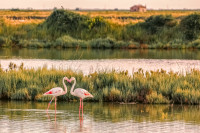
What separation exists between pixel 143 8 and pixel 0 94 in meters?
105

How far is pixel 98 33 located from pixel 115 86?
40.8 metres

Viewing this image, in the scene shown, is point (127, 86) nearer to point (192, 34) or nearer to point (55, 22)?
point (192, 34)

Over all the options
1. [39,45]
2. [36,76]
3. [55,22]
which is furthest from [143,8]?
[36,76]

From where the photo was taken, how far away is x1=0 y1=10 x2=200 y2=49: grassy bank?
54688 millimetres

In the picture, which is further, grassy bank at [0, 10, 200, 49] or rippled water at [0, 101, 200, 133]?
grassy bank at [0, 10, 200, 49]

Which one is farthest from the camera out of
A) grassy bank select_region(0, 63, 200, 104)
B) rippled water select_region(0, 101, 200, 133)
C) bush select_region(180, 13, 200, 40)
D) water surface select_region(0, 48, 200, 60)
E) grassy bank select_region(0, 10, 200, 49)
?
bush select_region(180, 13, 200, 40)

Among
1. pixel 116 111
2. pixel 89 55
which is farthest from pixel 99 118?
pixel 89 55

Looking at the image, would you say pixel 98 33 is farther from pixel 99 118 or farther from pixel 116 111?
pixel 99 118

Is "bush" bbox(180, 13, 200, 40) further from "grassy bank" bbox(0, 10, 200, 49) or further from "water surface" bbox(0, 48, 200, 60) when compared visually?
"water surface" bbox(0, 48, 200, 60)

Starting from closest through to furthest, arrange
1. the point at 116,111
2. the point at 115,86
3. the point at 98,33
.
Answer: the point at 116,111 → the point at 115,86 → the point at 98,33

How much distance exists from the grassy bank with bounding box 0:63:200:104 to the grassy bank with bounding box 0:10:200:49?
3512 cm

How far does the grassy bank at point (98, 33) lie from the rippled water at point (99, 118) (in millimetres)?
37340

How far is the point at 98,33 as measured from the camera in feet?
193

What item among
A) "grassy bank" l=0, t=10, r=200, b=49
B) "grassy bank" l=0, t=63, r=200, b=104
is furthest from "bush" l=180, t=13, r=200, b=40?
"grassy bank" l=0, t=63, r=200, b=104
